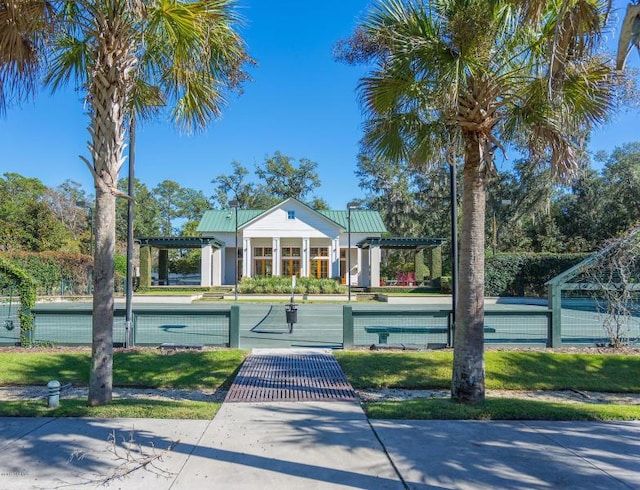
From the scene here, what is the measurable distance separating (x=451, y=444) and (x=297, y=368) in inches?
163

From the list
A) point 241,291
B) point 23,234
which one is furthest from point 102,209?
point 23,234

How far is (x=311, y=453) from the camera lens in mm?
4270

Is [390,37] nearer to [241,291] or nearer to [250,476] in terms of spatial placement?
[250,476]

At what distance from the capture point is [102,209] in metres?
5.69

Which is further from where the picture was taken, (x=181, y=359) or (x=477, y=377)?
(x=181, y=359)

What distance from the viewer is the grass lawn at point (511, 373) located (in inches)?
238

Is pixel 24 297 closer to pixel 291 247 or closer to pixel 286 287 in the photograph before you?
pixel 286 287

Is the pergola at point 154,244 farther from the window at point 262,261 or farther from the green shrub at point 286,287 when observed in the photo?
the green shrub at point 286,287

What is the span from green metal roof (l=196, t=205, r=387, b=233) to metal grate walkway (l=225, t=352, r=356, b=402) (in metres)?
30.0

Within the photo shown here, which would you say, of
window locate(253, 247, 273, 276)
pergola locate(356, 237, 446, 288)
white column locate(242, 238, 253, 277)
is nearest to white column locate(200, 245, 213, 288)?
white column locate(242, 238, 253, 277)

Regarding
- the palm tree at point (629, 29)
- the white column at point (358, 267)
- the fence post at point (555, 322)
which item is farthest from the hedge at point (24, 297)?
the white column at point (358, 267)

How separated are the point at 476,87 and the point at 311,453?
517 centimetres

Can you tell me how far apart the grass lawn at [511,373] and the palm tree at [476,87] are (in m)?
1.35

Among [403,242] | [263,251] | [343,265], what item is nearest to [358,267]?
[343,265]
